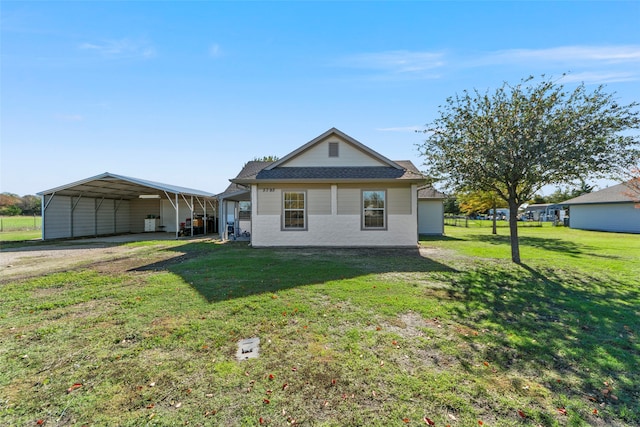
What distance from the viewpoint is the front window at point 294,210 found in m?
12.6

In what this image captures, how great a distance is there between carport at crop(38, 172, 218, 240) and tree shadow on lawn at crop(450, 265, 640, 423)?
52.7 ft

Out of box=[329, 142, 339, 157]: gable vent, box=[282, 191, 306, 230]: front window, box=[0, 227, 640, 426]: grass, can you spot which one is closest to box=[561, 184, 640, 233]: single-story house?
box=[0, 227, 640, 426]: grass

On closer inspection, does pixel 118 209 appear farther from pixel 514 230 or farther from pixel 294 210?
pixel 514 230

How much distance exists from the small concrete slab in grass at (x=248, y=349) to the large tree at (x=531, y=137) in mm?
7754

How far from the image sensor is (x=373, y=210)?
1247 cm

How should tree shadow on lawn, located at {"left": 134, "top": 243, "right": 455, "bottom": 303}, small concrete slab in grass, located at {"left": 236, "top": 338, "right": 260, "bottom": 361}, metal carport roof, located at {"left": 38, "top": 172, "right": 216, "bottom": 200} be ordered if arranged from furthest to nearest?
metal carport roof, located at {"left": 38, "top": 172, "right": 216, "bottom": 200} → tree shadow on lawn, located at {"left": 134, "top": 243, "right": 455, "bottom": 303} → small concrete slab in grass, located at {"left": 236, "top": 338, "right": 260, "bottom": 361}

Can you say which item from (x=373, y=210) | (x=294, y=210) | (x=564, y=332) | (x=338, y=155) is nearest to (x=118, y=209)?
(x=294, y=210)

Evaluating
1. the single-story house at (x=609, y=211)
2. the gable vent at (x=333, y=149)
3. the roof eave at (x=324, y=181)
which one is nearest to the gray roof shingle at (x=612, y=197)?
the single-story house at (x=609, y=211)

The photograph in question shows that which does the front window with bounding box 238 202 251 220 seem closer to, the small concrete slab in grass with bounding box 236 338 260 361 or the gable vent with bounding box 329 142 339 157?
the gable vent with bounding box 329 142 339 157

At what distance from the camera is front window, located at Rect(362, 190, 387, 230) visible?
12.4 m

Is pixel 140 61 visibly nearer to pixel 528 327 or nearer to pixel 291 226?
pixel 291 226

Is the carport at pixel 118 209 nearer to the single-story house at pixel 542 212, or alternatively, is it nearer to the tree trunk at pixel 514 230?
the tree trunk at pixel 514 230

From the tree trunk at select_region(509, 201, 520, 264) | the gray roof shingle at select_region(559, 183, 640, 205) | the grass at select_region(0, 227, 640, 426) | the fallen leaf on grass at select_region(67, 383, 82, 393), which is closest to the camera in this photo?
the grass at select_region(0, 227, 640, 426)

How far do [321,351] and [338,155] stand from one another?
36.8 feet
